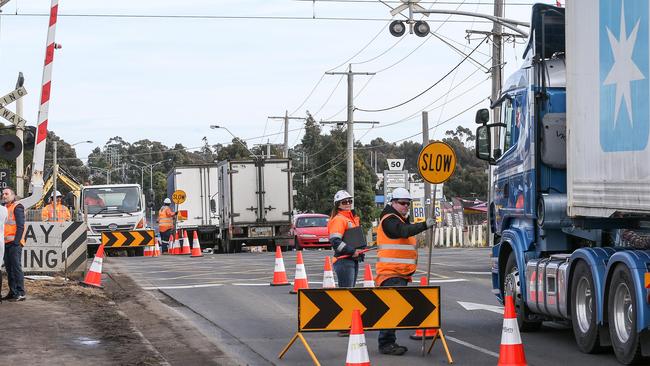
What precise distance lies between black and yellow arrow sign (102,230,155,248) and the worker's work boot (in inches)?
876

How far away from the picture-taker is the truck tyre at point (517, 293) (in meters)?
13.9

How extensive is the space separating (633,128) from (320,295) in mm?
3375

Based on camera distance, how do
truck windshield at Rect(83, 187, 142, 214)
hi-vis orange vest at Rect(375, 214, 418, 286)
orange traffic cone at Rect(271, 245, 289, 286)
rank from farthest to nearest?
truck windshield at Rect(83, 187, 142, 214), orange traffic cone at Rect(271, 245, 289, 286), hi-vis orange vest at Rect(375, 214, 418, 286)

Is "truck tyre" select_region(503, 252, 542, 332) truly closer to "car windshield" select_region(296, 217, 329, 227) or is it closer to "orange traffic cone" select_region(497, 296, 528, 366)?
"orange traffic cone" select_region(497, 296, 528, 366)

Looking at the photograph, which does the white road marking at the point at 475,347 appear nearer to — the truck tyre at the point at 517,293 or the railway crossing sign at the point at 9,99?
the truck tyre at the point at 517,293

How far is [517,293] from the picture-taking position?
13844mm

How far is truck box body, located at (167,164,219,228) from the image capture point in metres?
44.8

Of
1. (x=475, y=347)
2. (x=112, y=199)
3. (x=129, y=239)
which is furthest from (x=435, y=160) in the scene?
(x=112, y=199)

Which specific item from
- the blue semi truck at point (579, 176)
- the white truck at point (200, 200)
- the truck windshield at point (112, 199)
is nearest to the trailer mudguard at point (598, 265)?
the blue semi truck at point (579, 176)

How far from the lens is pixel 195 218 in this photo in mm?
45000

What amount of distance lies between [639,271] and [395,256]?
2906 millimetres

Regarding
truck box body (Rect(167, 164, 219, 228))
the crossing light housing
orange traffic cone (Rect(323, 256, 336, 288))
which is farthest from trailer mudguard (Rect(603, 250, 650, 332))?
truck box body (Rect(167, 164, 219, 228))

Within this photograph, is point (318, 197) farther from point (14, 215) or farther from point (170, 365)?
point (170, 365)

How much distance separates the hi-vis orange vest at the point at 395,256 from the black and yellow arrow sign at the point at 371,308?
2.31 feet
